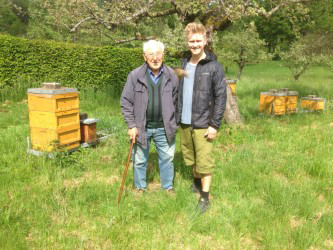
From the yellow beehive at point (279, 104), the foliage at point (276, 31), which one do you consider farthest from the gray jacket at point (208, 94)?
the foliage at point (276, 31)

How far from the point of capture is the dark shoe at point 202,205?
136 inches

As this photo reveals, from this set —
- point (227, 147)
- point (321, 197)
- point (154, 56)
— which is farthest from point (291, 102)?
point (154, 56)

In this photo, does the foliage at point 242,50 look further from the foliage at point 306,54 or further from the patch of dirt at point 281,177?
the patch of dirt at point 281,177

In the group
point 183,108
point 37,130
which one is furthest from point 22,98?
point 183,108

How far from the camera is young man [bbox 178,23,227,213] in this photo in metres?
3.31

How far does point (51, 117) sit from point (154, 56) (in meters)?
2.22

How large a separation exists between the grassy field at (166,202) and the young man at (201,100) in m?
0.46

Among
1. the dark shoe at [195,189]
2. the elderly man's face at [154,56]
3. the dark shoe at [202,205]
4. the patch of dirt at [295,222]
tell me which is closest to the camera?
the patch of dirt at [295,222]

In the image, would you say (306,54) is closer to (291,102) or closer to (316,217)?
(291,102)

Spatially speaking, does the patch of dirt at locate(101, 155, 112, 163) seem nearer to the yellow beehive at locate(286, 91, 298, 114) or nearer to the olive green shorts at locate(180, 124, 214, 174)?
the olive green shorts at locate(180, 124, 214, 174)

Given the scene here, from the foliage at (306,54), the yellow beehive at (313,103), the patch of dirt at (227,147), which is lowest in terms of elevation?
the patch of dirt at (227,147)

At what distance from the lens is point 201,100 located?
132 inches

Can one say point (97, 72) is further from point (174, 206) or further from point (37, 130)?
point (174, 206)

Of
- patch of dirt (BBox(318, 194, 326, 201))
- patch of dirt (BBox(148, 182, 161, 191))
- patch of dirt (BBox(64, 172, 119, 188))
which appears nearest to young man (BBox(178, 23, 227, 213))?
patch of dirt (BBox(148, 182, 161, 191))
